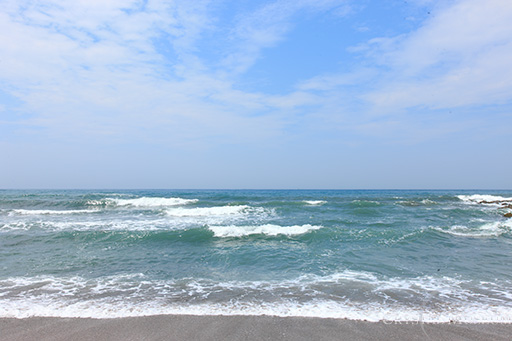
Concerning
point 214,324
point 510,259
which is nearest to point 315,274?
point 214,324

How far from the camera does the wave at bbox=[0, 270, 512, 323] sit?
4.93 meters

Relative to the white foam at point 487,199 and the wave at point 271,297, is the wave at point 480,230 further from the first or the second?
the white foam at point 487,199

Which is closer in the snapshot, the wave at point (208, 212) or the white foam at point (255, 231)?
the white foam at point (255, 231)

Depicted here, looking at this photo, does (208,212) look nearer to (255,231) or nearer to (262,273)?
(255,231)

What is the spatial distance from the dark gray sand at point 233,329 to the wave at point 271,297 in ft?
0.71

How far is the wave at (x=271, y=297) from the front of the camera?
493cm

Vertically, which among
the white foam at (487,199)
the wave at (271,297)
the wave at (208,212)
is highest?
the wave at (271,297)

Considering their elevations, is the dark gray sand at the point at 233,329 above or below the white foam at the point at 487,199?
above

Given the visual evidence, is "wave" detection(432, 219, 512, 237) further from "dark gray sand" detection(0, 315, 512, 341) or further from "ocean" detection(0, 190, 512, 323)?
"dark gray sand" detection(0, 315, 512, 341)

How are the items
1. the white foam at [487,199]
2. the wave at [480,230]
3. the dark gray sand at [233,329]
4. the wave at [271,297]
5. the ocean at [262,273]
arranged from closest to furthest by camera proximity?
the dark gray sand at [233,329]
the wave at [271,297]
the ocean at [262,273]
the wave at [480,230]
the white foam at [487,199]

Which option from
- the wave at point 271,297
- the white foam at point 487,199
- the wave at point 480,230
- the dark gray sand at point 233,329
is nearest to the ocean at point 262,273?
the wave at point 271,297

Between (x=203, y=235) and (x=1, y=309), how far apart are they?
25.6ft

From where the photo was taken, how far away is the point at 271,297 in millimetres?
5703

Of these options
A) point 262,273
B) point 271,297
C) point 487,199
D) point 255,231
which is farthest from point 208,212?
point 487,199
